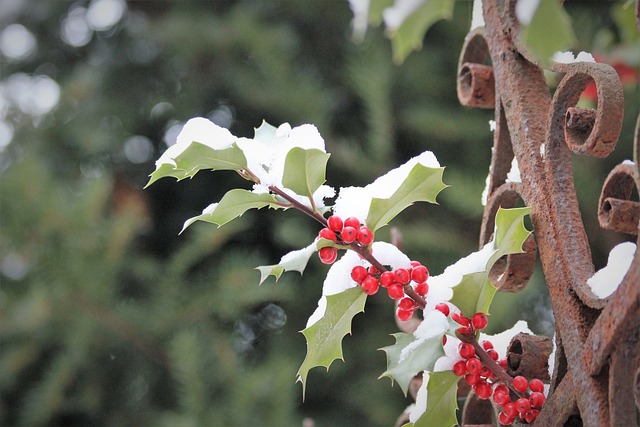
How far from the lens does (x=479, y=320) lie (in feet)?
1.15

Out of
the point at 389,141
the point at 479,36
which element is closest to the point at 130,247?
the point at 389,141

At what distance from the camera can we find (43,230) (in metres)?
1.25

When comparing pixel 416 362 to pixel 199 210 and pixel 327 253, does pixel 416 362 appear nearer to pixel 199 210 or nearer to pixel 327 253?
pixel 327 253

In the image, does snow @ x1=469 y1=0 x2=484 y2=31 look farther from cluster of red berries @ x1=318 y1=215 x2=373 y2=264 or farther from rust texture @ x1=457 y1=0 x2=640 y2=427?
cluster of red berries @ x1=318 y1=215 x2=373 y2=264

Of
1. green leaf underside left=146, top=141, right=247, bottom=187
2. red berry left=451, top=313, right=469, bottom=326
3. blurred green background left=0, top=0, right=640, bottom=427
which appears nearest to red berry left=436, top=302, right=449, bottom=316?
red berry left=451, top=313, right=469, bottom=326

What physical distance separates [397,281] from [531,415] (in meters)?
0.10

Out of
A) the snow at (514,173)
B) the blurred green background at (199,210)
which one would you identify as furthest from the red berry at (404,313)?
the blurred green background at (199,210)

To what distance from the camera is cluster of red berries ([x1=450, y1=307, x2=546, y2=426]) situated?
35 centimetres

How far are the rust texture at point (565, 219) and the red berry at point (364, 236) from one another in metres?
Answer: 0.09

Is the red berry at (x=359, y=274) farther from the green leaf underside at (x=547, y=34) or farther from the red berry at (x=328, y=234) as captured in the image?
the green leaf underside at (x=547, y=34)

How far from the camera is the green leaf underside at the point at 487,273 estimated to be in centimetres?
35

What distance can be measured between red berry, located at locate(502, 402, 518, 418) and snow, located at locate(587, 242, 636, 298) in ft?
0.24

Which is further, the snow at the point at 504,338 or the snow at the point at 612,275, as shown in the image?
the snow at the point at 504,338

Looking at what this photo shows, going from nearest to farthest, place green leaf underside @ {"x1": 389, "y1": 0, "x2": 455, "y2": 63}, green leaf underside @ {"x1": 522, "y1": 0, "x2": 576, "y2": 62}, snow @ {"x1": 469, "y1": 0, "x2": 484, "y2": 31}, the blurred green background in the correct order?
green leaf underside @ {"x1": 522, "y1": 0, "x2": 576, "y2": 62} → green leaf underside @ {"x1": 389, "y1": 0, "x2": 455, "y2": 63} → snow @ {"x1": 469, "y1": 0, "x2": 484, "y2": 31} → the blurred green background
